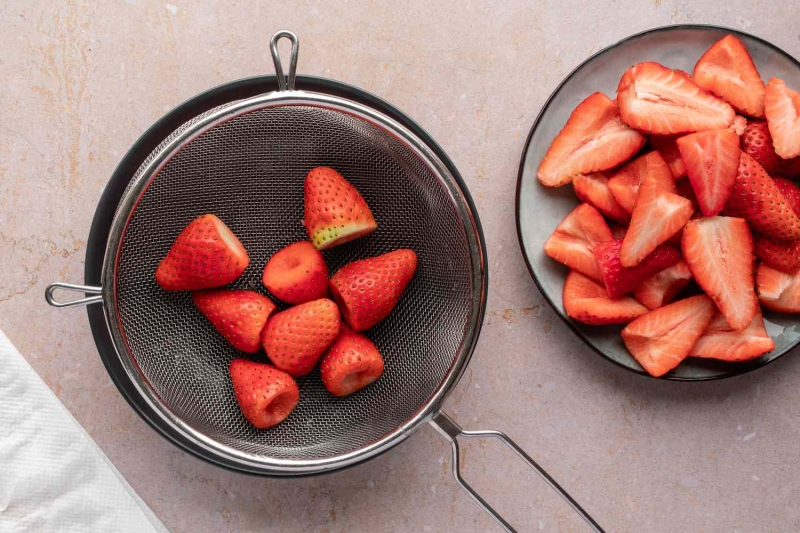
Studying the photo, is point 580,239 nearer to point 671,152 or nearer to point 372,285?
point 671,152

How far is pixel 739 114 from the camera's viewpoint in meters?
0.77

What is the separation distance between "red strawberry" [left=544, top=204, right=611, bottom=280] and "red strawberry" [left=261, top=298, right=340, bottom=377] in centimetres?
28

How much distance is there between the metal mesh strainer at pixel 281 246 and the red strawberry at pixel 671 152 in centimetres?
27

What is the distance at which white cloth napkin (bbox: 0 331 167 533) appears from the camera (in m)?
0.76

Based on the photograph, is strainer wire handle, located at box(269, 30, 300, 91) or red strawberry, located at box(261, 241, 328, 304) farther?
red strawberry, located at box(261, 241, 328, 304)

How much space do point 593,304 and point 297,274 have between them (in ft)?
1.17

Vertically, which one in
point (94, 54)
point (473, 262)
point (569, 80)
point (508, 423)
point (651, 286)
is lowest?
point (508, 423)

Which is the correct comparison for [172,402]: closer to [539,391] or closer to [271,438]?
[271,438]

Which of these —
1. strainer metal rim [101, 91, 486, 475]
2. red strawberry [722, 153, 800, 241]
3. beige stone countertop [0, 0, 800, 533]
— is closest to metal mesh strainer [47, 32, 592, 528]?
strainer metal rim [101, 91, 486, 475]

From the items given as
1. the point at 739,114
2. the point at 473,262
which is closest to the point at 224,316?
the point at 473,262

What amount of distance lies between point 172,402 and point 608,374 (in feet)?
1.81

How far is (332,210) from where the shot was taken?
2.35 ft

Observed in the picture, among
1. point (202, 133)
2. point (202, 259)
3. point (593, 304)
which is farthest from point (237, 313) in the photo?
point (593, 304)

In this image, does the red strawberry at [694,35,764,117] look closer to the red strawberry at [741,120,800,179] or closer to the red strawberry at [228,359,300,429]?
the red strawberry at [741,120,800,179]
